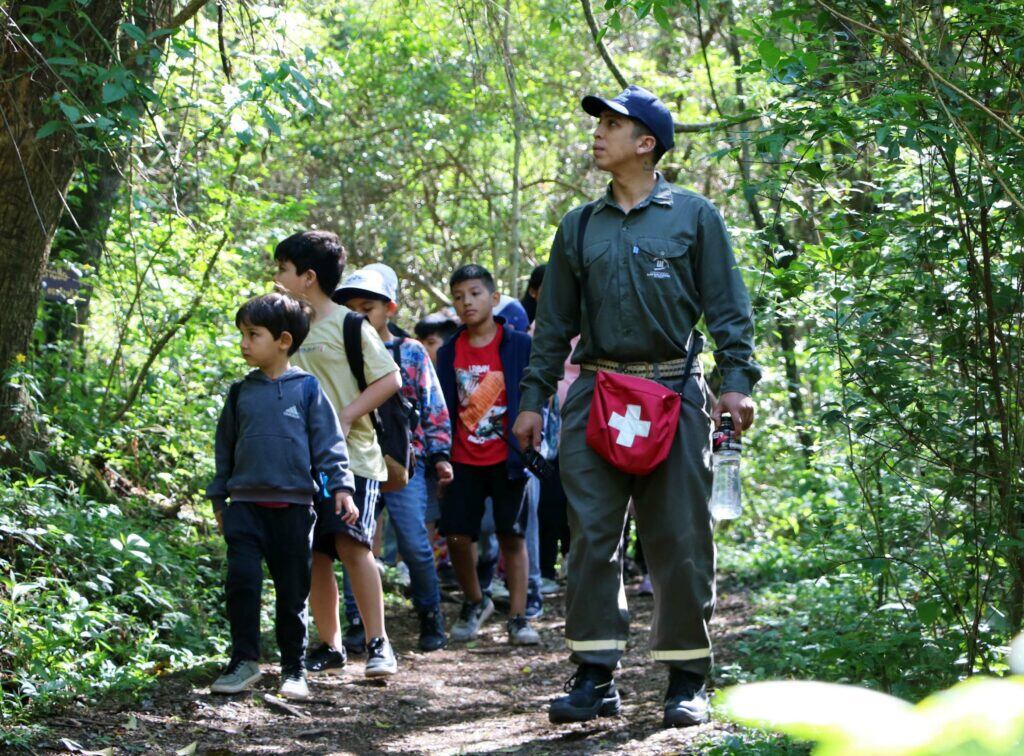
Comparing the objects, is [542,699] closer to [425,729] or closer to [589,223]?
[425,729]

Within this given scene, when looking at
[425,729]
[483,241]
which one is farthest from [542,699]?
[483,241]

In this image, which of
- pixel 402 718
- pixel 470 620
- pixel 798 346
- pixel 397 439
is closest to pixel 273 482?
pixel 402 718

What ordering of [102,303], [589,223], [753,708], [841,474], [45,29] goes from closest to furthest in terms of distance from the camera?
1. [753,708]
2. [589,223]
3. [45,29]
4. [841,474]
5. [102,303]

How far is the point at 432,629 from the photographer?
7488mm

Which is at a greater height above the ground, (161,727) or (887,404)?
(887,404)

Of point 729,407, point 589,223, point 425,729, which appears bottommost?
point 425,729

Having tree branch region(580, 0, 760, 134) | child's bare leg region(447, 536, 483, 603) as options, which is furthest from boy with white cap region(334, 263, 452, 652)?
tree branch region(580, 0, 760, 134)

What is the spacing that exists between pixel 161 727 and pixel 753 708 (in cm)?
476

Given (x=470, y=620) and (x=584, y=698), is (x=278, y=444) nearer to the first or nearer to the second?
(x=584, y=698)

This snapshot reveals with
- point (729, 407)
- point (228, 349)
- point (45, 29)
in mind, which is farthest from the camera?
point (228, 349)

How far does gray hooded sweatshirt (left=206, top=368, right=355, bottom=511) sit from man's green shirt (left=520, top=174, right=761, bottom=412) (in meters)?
1.40

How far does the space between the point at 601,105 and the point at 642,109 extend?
166mm

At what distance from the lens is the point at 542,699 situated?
618 centimetres

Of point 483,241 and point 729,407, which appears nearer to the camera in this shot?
point 729,407
